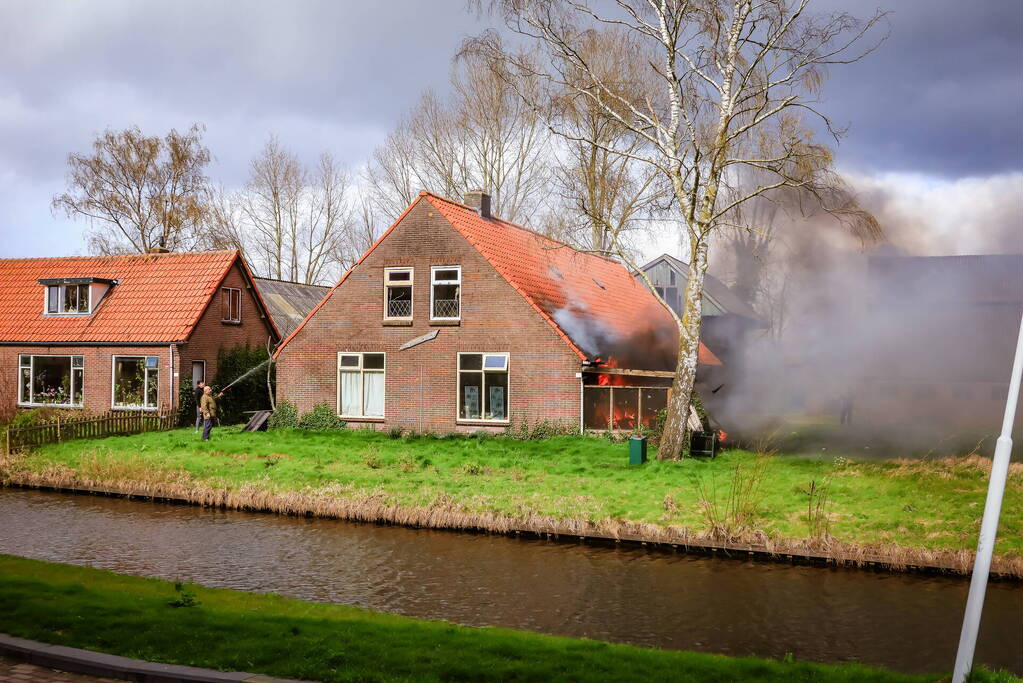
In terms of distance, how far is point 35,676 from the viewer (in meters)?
7.89

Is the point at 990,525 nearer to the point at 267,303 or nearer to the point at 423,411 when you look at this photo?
the point at 423,411

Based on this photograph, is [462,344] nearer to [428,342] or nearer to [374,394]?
[428,342]

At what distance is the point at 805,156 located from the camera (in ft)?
65.1

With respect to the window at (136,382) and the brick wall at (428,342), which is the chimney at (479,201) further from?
the window at (136,382)

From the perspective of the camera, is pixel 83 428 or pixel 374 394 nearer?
pixel 83 428

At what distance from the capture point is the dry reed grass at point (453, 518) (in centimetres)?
1420

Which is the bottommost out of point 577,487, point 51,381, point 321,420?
point 577,487

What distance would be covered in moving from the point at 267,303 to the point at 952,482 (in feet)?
94.6

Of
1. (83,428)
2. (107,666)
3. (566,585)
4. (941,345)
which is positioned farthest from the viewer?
(941,345)

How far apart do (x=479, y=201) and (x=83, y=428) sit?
46.8ft

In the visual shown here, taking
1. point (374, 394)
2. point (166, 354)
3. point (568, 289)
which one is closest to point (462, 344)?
point (374, 394)

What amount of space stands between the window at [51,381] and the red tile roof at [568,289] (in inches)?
362

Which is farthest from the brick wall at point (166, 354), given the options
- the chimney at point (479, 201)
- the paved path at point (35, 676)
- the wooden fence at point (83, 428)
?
the paved path at point (35, 676)

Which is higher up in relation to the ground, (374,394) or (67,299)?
(67,299)
